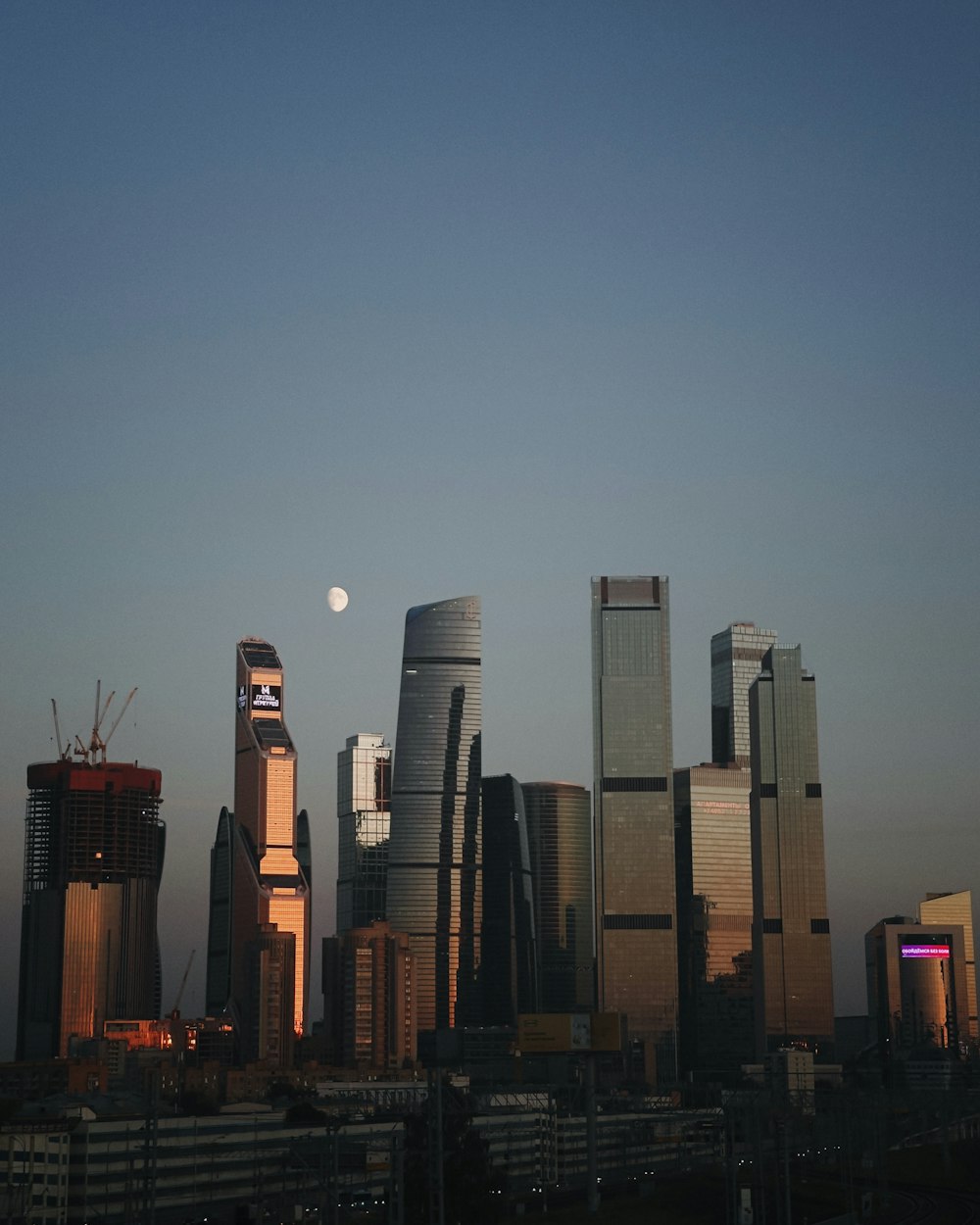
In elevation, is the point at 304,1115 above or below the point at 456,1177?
above

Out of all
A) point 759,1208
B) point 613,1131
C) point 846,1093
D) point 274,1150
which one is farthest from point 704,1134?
point 759,1208

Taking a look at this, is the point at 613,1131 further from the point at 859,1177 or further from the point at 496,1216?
the point at 496,1216

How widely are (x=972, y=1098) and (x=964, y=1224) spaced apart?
133ft

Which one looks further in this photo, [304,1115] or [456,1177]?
[304,1115]

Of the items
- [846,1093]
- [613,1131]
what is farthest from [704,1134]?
[846,1093]

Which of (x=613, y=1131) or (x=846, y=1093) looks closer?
(x=846, y=1093)

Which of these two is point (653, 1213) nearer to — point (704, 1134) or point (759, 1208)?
point (759, 1208)

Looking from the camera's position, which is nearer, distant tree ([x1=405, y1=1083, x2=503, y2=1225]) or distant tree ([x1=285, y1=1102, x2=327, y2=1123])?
distant tree ([x1=405, y1=1083, x2=503, y2=1225])

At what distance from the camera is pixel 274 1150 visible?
14112cm

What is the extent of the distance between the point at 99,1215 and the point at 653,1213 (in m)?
39.8

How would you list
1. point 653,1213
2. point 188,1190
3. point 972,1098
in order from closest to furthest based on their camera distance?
point 653,1213, point 188,1190, point 972,1098

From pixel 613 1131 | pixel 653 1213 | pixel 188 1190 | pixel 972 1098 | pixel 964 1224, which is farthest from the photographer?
pixel 613 1131

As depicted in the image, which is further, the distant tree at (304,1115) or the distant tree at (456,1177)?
the distant tree at (304,1115)

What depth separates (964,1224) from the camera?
114m
